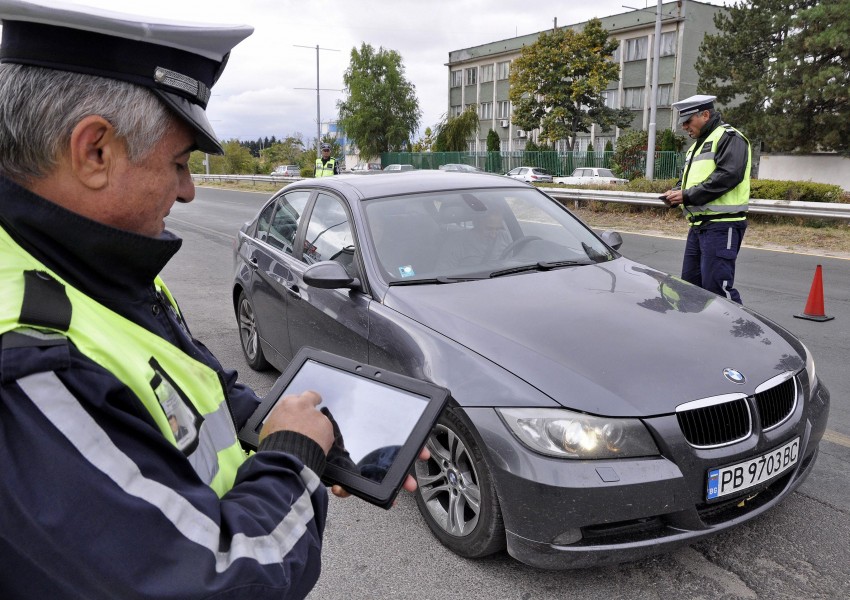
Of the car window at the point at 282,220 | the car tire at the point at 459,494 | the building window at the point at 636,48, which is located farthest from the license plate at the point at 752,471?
the building window at the point at 636,48

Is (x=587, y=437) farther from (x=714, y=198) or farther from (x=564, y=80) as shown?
(x=564, y=80)

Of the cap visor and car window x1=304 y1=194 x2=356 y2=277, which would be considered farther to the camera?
car window x1=304 y1=194 x2=356 y2=277

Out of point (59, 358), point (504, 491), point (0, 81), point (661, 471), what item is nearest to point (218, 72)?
point (0, 81)

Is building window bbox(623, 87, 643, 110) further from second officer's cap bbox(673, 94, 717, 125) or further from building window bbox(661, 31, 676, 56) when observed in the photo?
second officer's cap bbox(673, 94, 717, 125)

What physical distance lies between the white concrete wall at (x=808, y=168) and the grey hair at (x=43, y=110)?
36.7 meters

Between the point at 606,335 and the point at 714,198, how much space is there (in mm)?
3411

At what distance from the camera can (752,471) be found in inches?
104

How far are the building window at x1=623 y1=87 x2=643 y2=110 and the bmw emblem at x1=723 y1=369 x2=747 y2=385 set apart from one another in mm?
52462

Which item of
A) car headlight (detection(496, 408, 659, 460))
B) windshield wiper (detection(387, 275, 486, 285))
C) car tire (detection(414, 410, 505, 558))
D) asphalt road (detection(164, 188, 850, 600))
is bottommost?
asphalt road (detection(164, 188, 850, 600))

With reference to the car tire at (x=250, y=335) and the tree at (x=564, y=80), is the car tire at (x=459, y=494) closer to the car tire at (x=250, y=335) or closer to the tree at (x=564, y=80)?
the car tire at (x=250, y=335)

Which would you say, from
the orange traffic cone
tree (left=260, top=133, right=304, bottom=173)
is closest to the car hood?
the orange traffic cone

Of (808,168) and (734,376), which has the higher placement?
(808,168)

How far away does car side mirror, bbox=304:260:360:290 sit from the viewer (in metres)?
3.54

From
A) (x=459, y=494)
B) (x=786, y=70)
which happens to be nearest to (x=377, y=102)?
(x=786, y=70)
